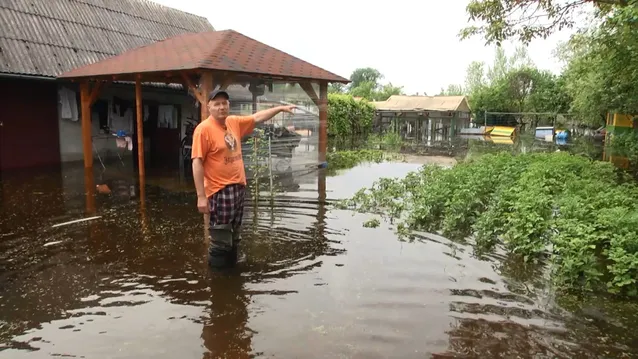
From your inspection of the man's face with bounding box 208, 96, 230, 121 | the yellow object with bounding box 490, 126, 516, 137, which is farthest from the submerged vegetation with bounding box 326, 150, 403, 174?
the yellow object with bounding box 490, 126, 516, 137

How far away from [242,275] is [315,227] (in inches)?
89.8

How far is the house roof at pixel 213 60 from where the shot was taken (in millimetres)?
9070

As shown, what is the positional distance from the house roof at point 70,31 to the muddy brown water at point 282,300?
652 centimetres

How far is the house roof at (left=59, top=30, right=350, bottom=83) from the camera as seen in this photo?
9070mm

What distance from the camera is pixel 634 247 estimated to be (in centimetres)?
469

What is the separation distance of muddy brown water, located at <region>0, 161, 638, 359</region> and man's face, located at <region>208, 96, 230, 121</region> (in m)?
1.71

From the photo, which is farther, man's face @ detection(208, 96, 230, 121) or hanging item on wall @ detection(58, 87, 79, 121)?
hanging item on wall @ detection(58, 87, 79, 121)

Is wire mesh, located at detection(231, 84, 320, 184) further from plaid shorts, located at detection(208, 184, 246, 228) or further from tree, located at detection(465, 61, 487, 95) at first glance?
tree, located at detection(465, 61, 487, 95)

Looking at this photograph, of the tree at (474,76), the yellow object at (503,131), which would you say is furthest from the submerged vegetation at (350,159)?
the tree at (474,76)

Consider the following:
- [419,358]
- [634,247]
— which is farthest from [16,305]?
[634,247]

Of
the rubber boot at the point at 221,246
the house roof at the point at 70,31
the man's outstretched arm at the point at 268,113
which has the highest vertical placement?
the house roof at the point at 70,31

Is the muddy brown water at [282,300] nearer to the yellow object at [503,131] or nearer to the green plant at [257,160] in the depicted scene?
the green plant at [257,160]

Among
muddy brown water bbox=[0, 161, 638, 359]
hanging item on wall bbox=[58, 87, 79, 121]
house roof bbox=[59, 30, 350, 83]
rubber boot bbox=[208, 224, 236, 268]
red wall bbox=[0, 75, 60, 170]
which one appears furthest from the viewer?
hanging item on wall bbox=[58, 87, 79, 121]

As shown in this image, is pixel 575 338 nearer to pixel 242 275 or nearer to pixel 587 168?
pixel 242 275
